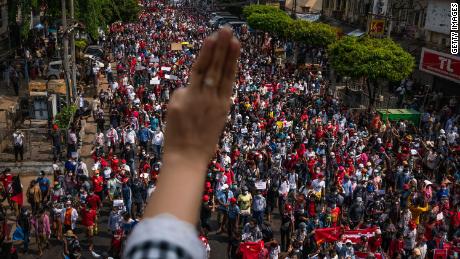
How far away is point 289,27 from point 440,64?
1480 centimetres

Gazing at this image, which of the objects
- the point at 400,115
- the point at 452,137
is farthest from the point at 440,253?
the point at 400,115

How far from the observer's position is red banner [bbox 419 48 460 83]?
2469 centimetres

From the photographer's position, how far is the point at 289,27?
38844mm

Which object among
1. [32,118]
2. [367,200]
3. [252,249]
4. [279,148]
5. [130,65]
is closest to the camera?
[252,249]

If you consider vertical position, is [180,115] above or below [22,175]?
above

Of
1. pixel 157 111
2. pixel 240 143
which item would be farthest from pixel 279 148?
pixel 157 111

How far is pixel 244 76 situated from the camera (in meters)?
28.6

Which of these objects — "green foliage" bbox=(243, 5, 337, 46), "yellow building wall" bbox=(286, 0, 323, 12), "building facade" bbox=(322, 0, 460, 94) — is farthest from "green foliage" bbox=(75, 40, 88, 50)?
"yellow building wall" bbox=(286, 0, 323, 12)

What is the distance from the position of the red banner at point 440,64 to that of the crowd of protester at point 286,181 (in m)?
1.69

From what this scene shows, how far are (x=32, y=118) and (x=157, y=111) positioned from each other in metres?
4.78

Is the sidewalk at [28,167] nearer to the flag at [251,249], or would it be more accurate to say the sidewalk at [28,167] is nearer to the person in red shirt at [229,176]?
the person in red shirt at [229,176]

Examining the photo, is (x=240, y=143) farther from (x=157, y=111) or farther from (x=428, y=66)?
(x=428, y=66)

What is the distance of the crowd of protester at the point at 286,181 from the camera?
11812 mm

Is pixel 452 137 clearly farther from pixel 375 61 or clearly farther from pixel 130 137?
pixel 130 137
